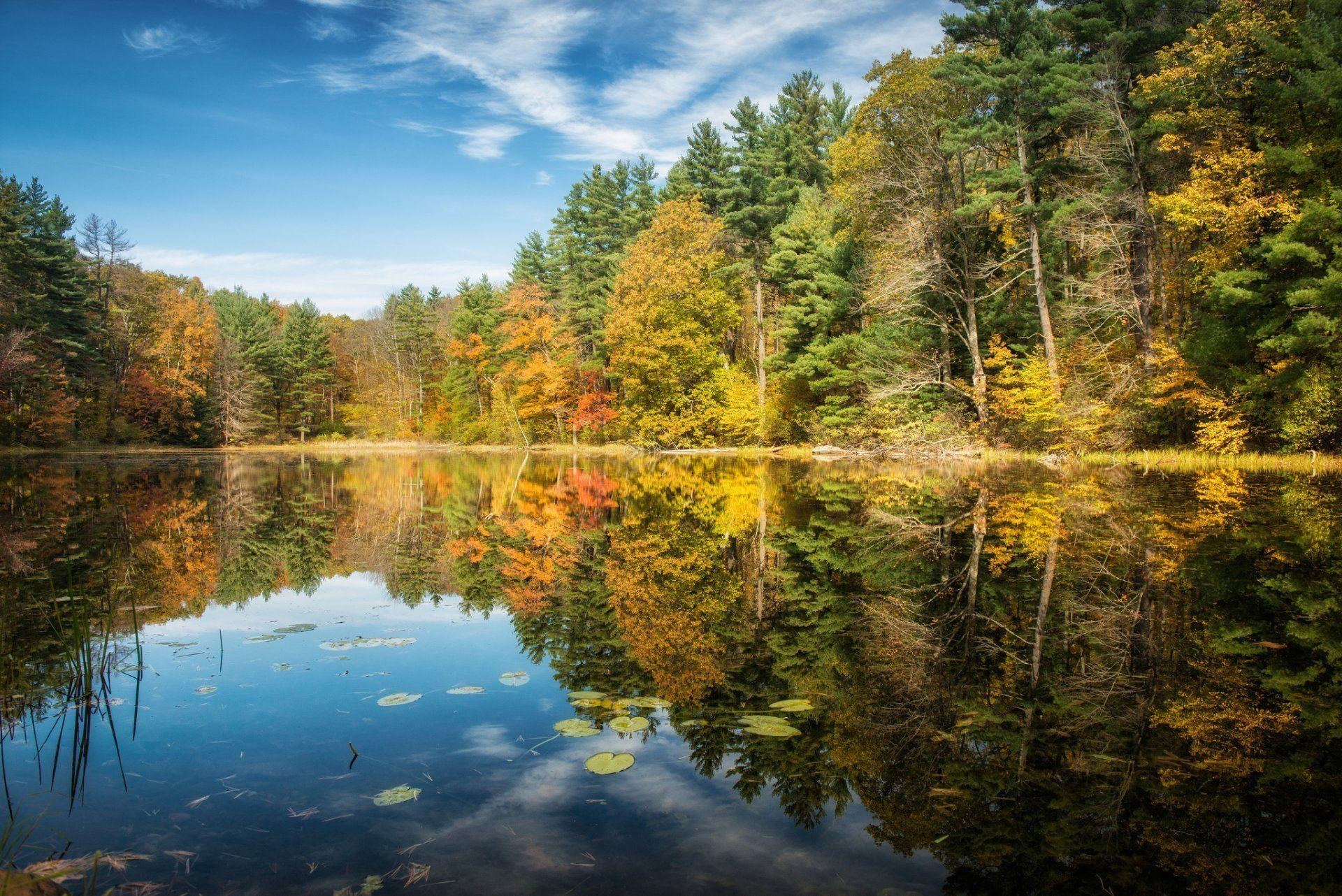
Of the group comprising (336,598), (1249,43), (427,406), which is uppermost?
(1249,43)

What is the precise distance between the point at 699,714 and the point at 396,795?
1621mm

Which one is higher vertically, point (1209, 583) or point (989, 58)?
point (989, 58)

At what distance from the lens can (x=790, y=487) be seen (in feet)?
53.5

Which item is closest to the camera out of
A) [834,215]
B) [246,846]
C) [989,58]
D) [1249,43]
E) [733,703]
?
[246,846]

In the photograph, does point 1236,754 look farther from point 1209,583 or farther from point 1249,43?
point 1249,43

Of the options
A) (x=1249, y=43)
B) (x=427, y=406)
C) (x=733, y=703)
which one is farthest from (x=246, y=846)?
(x=427, y=406)

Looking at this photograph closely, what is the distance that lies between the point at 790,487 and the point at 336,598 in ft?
36.7

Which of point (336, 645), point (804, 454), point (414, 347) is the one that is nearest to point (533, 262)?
point (414, 347)

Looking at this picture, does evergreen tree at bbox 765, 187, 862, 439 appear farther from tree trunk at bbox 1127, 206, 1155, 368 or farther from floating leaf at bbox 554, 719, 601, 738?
floating leaf at bbox 554, 719, 601, 738

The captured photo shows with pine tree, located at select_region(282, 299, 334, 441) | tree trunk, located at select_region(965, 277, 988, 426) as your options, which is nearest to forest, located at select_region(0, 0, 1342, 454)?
tree trunk, located at select_region(965, 277, 988, 426)

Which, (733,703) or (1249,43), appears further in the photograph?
(1249,43)

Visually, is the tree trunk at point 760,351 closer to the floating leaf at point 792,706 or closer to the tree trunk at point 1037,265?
the tree trunk at point 1037,265

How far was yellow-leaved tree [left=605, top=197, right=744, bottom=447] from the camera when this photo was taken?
34.7m

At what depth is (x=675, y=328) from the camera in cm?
3509
